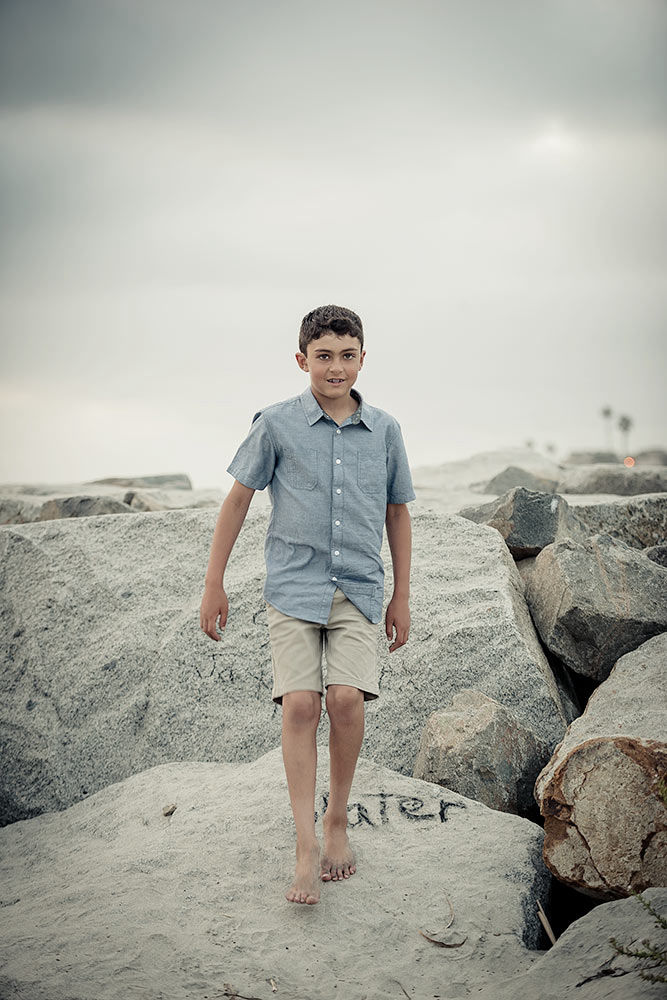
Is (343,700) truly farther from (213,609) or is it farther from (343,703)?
(213,609)

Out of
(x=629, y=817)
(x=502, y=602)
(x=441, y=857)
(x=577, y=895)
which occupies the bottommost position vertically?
(x=577, y=895)

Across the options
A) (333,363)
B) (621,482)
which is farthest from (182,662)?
(621,482)

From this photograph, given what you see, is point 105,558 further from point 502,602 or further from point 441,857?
point 441,857

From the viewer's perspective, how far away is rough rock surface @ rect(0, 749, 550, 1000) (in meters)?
2.66

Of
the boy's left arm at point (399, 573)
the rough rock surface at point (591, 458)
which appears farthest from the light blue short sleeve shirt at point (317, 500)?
the rough rock surface at point (591, 458)

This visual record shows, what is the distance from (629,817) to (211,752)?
6.74 ft

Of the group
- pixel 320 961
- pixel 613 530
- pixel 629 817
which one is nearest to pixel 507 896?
pixel 629 817

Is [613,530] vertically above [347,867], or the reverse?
[613,530]

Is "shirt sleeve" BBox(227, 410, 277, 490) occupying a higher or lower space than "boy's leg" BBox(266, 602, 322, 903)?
higher

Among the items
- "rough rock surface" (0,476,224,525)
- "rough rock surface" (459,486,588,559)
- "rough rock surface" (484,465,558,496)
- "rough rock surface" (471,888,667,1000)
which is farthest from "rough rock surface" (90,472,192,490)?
"rough rock surface" (471,888,667,1000)

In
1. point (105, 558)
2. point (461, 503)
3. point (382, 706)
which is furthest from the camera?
point (461, 503)

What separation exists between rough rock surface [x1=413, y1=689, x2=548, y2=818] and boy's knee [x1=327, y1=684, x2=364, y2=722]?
2.40 ft

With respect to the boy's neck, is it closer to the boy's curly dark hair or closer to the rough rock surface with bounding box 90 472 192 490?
the boy's curly dark hair

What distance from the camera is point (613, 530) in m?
6.12
